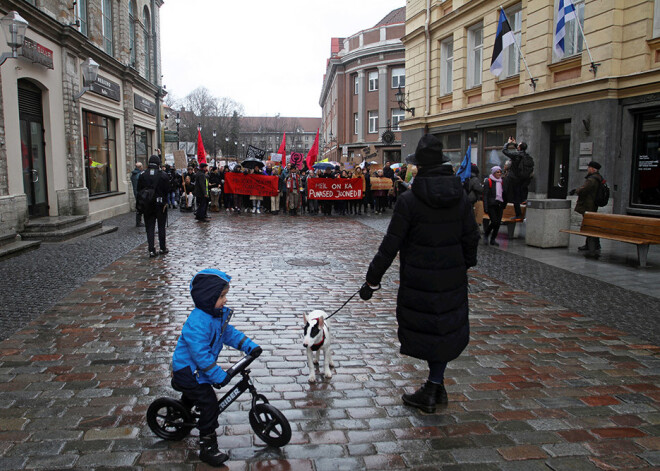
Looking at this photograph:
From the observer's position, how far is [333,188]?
20.5m

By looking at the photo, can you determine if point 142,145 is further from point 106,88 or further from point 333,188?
point 333,188

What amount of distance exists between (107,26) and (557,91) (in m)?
15.6

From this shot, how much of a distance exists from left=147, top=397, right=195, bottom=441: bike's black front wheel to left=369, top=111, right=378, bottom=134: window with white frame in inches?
1823

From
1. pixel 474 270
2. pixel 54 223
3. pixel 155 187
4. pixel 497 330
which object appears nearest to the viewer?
pixel 497 330

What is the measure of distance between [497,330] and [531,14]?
13492mm

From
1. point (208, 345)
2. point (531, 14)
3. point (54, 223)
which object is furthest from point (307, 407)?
point (531, 14)

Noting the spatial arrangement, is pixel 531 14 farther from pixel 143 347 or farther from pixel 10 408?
pixel 10 408

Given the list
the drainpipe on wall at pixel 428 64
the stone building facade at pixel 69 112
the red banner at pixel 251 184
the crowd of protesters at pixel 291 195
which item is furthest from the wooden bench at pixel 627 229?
the drainpipe on wall at pixel 428 64

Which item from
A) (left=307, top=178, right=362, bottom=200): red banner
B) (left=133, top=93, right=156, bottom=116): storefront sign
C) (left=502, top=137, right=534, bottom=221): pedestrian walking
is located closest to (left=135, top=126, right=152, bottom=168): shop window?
(left=133, top=93, right=156, bottom=116): storefront sign

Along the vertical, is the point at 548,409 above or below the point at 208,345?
below

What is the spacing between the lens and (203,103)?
80375mm

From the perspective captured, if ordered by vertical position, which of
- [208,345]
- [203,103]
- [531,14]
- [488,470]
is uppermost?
[203,103]

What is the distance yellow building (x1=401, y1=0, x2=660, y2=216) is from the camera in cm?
1291

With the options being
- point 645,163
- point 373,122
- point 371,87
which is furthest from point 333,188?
point 371,87
